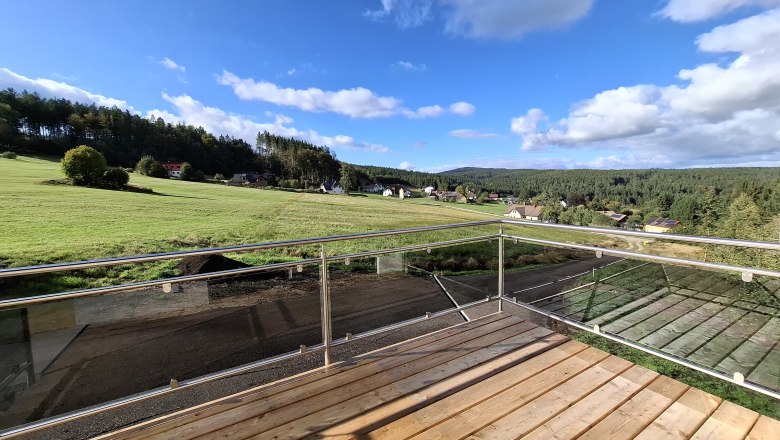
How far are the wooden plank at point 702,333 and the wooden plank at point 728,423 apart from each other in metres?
0.53

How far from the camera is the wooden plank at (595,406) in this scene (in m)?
1.65

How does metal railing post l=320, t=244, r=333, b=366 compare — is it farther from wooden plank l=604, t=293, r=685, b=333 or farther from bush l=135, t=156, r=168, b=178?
bush l=135, t=156, r=168, b=178

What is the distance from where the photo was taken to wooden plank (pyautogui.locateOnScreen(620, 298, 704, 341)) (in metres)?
2.39

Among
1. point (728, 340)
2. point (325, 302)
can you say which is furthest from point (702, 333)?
point (325, 302)

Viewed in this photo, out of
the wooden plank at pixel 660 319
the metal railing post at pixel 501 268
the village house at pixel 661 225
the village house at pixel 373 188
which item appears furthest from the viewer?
the village house at pixel 373 188

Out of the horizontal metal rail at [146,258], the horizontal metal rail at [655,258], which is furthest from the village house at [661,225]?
the horizontal metal rail at [146,258]

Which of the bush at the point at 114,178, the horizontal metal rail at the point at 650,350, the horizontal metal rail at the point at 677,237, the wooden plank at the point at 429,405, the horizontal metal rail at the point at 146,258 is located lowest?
the wooden plank at the point at 429,405

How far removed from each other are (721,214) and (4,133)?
7963 centimetres

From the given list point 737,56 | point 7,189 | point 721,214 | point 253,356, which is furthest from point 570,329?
point 721,214

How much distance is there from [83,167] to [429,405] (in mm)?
34493

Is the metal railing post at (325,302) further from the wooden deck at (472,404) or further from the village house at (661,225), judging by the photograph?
the village house at (661,225)

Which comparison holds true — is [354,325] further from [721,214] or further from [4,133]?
[4,133]

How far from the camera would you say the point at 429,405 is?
188 centimetres

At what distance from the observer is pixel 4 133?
42531 millimetres
